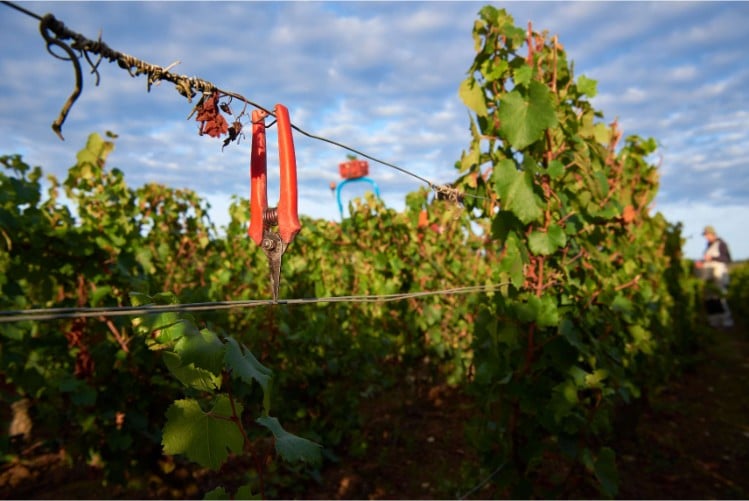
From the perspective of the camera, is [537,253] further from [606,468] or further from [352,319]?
[352,319]

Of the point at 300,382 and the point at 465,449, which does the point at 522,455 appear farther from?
the point at 300,382

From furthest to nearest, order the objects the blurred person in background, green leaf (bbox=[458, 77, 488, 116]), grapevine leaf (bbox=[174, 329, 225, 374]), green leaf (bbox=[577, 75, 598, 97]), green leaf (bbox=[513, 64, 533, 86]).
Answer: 1. the blurred person in background
2. green leaf (bbox=[577, 75, 598, 97])
3. green leaf (bbox=[458, 77, 488, 116])
4. green leaf (bbox=[513, 64, 533, 86])
5. grapevine leaf (bbox=[174, 329, 225, 374])

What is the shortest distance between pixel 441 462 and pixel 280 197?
12.4 feet

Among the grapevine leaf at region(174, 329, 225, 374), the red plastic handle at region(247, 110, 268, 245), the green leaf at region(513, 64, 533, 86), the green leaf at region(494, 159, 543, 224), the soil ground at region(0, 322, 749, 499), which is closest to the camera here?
the grapevine leaf at region(174, 329, 225, 374)

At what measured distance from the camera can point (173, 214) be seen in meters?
5.46

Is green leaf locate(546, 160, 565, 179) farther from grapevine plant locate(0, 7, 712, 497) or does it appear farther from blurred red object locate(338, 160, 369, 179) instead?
blurred red object locate(338, 160, 369, 179)

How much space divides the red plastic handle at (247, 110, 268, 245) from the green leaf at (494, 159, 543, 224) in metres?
1.37

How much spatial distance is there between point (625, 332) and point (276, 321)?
250 centimetres

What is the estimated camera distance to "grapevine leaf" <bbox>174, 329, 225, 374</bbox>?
101cm

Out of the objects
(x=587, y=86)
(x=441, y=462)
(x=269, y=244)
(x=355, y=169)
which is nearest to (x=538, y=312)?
(x=587, y=86)

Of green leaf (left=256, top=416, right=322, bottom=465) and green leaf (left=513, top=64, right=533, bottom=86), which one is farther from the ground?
green leaf (left=513, top=64, right=533, bottom=86)

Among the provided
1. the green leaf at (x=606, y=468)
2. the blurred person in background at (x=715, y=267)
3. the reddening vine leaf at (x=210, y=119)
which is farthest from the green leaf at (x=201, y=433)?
the blurred person in background at (x=715, y=267)

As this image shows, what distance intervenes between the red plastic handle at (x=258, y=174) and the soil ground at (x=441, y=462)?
2.73 m

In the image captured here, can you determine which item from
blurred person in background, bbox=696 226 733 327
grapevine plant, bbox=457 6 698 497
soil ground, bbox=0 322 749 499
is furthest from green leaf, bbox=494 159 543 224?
blurred person in background, bbox=696 226 733 327
